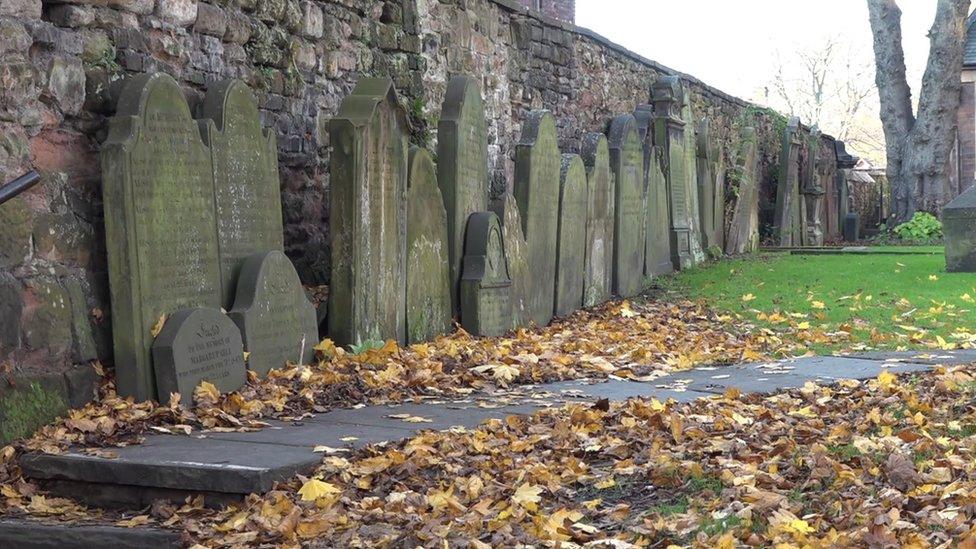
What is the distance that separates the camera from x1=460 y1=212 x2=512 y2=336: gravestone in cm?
873

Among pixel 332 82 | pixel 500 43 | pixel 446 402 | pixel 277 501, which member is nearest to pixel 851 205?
pixel 500 43

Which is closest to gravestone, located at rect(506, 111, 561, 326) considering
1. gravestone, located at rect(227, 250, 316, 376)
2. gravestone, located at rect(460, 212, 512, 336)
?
gravestone, located at rect(460, 212, 512, 336)

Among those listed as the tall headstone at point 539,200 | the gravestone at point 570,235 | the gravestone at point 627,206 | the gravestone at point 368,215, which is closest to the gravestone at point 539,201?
the tall headstone at point 539,200

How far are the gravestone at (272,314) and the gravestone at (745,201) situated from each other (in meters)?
11.8

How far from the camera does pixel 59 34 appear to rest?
561cm

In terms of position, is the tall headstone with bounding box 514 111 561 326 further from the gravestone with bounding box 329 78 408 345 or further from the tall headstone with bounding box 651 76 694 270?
the tall headstone with bounding box 651 76 694 270

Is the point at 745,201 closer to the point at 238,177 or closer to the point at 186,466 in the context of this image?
the point at 238,177

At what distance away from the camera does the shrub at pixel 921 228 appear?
2359cm

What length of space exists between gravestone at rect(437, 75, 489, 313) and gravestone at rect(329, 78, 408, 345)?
82cm

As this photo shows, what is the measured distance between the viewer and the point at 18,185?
4.97 meters

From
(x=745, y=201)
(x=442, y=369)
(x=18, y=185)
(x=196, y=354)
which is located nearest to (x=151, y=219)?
(x=196, y=354)

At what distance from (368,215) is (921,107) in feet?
66.2

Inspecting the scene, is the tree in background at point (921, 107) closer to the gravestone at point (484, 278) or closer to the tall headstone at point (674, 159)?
the tall headstone at point (674, 159)

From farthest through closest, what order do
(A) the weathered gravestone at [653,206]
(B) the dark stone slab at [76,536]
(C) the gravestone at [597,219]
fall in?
(A) the weathered gravestone at [653,206] < (C) the gravestone at [597,219] < (B) the dark stone slab at [76,536]
